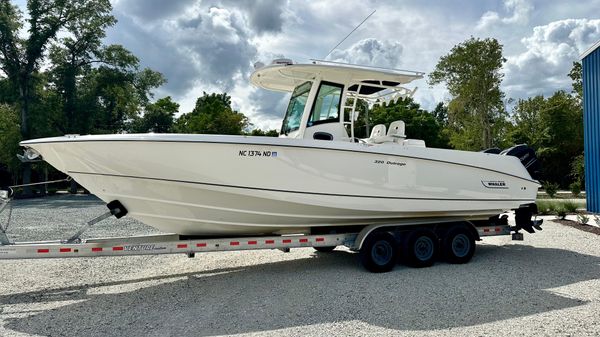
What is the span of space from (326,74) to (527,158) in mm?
3895

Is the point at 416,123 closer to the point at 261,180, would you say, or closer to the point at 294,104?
the point at 294,104

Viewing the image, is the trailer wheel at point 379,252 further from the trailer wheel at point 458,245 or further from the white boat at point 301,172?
the trailer wheel at point 458,245

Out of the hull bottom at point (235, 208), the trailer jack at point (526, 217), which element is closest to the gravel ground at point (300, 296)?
the trailer jack at point (526, 217)

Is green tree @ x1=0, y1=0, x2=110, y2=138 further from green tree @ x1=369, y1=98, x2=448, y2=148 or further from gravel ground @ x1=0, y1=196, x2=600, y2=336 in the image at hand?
gravel ground @ x1=0, y1=196, x2=600, y2=336

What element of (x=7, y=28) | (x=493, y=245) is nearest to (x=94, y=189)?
(x=493, y=245)

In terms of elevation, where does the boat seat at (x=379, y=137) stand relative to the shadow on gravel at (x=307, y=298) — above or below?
above

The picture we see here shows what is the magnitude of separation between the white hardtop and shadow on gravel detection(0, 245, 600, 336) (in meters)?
2.89

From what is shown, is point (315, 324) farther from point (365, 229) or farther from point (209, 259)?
point (209, 259)

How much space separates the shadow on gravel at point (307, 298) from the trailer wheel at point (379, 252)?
6.2 inches

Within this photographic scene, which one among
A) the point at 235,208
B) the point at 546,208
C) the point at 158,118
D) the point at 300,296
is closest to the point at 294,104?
the point at 235,208

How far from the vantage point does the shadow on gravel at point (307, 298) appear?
4.53 meters

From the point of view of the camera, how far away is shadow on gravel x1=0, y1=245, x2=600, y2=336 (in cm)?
453

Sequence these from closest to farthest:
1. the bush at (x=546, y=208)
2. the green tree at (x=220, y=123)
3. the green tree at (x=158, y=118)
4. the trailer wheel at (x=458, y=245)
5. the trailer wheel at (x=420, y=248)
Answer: the trailer wheel at (x=420, y=248)
the trailer wheel at (x=458, y=245)
the bush at (x=546, y=208)
the green tree at (x=220, y=123)
the green tree at (x=158, y=118)

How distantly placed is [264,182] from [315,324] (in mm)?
2041
